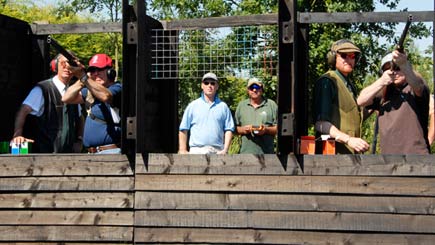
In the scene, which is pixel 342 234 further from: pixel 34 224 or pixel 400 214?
pixel 34 224

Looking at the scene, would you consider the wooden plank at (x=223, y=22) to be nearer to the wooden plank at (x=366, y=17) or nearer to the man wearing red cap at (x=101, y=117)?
the wooden plank at (x=366, y=17)

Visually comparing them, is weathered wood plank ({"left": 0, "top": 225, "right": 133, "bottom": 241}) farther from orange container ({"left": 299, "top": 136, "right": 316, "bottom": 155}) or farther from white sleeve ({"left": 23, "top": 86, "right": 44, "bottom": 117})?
orange container ({"left": 299, "top": 136, "right": 316, "bottom": 155})

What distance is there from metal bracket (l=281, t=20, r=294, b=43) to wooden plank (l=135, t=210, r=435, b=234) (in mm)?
1367

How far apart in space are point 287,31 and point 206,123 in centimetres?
159

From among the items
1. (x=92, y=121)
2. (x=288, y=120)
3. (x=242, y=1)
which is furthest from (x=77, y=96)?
(x=242, y=1)

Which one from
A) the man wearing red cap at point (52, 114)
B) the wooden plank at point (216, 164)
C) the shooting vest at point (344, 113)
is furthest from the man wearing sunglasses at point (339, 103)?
the man wearing red cap at point (52, 114)

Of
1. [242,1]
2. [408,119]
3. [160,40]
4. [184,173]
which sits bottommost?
[184,173]

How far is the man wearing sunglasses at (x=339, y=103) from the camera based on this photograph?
749 cm

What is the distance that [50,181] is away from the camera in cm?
777

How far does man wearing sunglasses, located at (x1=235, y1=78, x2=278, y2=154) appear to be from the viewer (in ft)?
28.6

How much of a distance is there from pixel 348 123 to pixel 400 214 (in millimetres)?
936

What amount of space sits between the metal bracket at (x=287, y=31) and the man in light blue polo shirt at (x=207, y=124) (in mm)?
1488

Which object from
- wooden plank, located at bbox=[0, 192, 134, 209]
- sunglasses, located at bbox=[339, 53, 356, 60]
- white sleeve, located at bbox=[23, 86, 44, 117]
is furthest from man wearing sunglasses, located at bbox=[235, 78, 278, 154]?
white sleeve, located at bbox=[23, 86, 44, 117]

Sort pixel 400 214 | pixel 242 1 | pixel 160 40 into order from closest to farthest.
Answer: pixel 400 214
pixel 160 40
pixel 242 1
